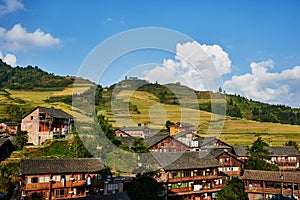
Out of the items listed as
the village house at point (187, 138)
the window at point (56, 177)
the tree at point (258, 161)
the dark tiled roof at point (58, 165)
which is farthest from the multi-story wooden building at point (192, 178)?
the village house at point (187, 138)

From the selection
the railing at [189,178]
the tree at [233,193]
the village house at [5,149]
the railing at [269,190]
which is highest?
the village house at [5,149]

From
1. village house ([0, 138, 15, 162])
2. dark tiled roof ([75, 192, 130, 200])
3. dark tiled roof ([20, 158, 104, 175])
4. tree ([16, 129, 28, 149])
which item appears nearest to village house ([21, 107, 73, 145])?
tree ([16, 129, 28, 149])

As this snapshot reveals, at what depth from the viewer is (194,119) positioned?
82.2 m

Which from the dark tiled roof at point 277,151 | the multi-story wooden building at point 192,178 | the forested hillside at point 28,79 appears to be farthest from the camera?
the forested hillside at point 28,79

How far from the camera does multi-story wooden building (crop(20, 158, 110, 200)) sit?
3206cm

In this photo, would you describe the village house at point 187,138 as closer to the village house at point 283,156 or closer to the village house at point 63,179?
the village house at point 283,156

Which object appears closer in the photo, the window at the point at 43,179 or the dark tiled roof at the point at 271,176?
the window at the point at 43,179

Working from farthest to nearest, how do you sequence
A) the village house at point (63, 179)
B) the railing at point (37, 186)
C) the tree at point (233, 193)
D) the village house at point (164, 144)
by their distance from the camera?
the village house at point (164, 144)
the tree at point (233, 193)
the village house at point (63, 179)
the railing at point (37, 186)

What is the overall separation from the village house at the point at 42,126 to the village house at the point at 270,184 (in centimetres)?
2864

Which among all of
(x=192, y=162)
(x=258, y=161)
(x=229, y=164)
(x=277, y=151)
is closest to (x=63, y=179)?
(x=192, y=162)

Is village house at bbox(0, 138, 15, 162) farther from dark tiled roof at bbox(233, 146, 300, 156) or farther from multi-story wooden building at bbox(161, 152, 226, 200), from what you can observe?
dark tiled roof at bbox(233, 146, 300, 156)

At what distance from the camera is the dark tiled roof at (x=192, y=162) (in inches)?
1583

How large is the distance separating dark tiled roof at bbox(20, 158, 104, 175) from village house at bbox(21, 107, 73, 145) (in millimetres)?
16519

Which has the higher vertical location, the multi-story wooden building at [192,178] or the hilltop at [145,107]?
the hilltop at [145,107]
